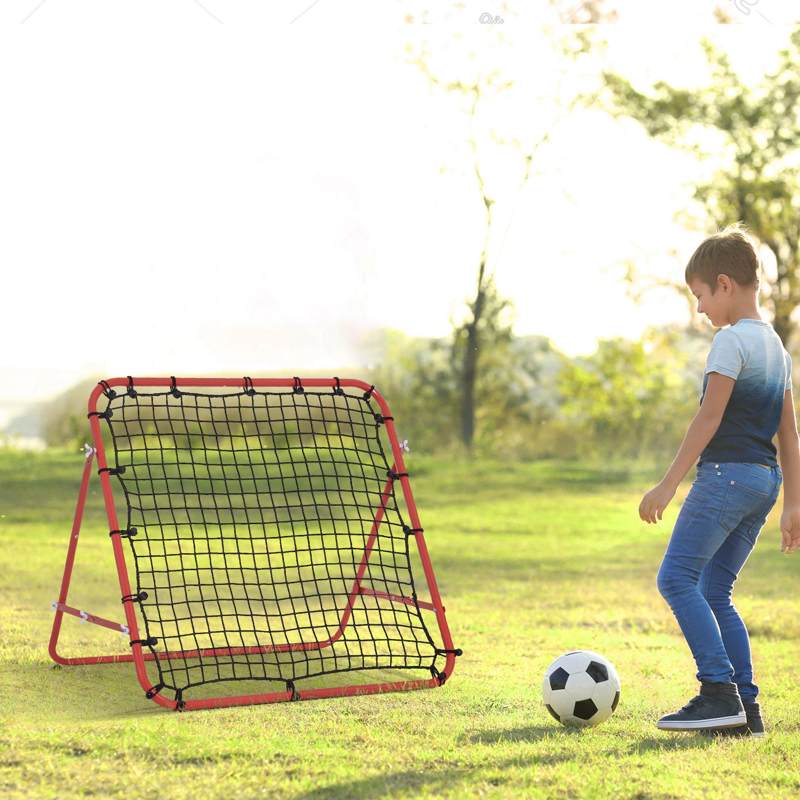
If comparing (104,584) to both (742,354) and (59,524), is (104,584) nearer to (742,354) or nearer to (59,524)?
(59,524)

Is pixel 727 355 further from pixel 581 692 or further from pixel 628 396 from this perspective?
pixel 628 396

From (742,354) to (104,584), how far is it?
14.6 ft

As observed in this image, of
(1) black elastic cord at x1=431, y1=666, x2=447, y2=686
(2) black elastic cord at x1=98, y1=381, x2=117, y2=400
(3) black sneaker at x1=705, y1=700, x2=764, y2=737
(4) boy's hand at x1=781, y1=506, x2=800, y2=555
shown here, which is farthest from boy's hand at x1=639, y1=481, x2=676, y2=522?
(2) black elastic cord at x1=98, y1=381, x2=117, y2=400

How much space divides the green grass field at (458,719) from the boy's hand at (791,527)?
0.55 m

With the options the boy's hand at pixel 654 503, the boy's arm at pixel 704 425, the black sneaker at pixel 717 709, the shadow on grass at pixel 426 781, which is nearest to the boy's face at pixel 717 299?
the boy's arm at pixel 704 425

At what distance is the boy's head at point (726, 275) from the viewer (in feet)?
10.5

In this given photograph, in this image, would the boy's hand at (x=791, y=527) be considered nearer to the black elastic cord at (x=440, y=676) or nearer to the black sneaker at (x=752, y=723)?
the black sneaker at (x=752, y=723)

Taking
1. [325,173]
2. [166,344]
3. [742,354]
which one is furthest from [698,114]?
[742,354]

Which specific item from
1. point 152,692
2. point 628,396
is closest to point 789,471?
point 152,692

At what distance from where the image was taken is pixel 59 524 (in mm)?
8828

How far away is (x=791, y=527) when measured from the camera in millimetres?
3223

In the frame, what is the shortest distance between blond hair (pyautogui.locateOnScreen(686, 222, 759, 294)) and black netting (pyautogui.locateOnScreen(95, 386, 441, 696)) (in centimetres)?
118

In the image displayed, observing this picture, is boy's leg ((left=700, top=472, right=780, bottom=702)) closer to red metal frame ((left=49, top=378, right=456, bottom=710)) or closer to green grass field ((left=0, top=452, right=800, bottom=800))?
green grass field ((left=0, top=452, right=800, bottom=800))

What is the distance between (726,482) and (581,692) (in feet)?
2.49
